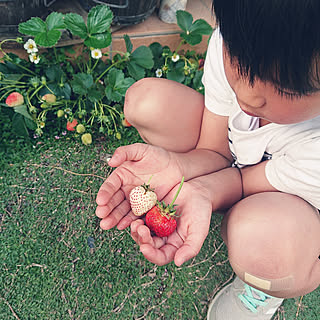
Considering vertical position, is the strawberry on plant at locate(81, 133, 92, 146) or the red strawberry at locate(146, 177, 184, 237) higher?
the red strawberry at locate(146, 177, 184, 237)

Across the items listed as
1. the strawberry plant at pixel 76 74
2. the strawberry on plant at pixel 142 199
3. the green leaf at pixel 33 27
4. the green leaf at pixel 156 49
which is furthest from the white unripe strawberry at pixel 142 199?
the green leaf at pixel 156 49

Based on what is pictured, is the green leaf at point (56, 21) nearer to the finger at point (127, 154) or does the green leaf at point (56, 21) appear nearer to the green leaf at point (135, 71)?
the green leaf at point (135, 71)

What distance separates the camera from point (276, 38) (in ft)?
1.84

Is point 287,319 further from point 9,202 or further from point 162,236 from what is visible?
point 9,202

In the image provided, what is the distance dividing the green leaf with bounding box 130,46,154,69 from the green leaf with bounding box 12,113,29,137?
503 millimetres

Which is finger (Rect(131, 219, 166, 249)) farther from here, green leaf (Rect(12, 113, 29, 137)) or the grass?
green leaf (Rect(12, 113, 29, 137))

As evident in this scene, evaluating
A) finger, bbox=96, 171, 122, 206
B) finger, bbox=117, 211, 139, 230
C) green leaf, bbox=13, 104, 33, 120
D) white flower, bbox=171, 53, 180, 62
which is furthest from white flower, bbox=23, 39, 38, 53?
finger, bbox=117, 211, 139, 230

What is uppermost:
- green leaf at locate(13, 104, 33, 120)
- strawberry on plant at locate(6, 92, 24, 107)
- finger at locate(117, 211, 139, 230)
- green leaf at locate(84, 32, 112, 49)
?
green leaf at locate(84, 32, 112, 49)

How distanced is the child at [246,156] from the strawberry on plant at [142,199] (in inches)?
1.8

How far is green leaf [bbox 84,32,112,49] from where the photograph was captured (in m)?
1.29

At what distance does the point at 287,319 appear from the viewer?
1.17m

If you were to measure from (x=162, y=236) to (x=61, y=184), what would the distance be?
22.2 inches

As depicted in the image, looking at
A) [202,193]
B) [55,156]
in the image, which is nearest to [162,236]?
[202,193]

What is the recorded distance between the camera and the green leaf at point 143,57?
1445 mm
